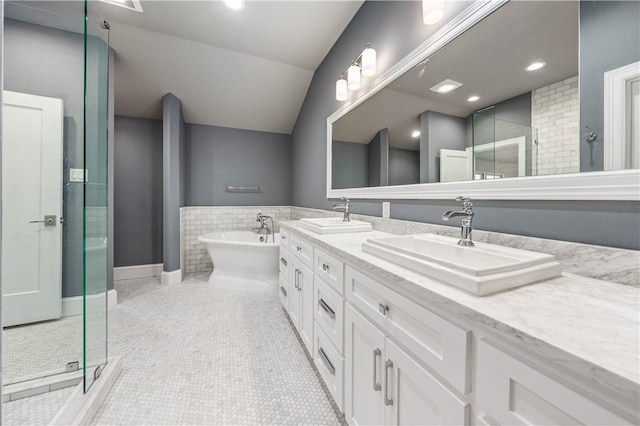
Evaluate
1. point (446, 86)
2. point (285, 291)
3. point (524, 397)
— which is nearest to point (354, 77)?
point (446, 86)

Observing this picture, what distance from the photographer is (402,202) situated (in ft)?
5.78

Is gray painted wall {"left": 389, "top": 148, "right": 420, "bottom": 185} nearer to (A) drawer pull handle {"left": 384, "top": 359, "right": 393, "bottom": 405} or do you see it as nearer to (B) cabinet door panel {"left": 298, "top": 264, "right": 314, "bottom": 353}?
(B) cabinet door panel {"left": 298, "top": 264, "right": 314, "bottom": 353}

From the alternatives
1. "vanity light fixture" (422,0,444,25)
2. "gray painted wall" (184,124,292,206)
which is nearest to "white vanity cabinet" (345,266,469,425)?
"vanity light fixture" (422,0,444,25)

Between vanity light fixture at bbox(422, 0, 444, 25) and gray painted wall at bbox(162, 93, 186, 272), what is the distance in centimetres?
315

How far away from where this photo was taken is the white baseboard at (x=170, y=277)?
3.33 m

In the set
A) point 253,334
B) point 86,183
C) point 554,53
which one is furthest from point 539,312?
point 86,183

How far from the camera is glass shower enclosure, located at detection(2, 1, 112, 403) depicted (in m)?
1.95

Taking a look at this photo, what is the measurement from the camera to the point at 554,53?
3.11ft

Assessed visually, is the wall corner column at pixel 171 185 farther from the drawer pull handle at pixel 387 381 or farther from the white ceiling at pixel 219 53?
the drawer pull handle at pixel 387 381

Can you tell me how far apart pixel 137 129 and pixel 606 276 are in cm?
474

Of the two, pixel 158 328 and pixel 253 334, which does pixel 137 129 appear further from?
pixel 253 334

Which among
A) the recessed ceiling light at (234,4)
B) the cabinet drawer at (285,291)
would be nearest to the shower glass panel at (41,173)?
the recessed ceiling light at (234,4)

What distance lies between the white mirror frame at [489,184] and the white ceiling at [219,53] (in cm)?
112

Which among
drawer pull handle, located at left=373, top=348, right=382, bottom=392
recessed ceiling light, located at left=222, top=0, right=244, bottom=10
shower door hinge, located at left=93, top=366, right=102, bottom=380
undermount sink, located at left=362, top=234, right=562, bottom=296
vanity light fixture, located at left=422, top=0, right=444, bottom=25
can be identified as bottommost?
shower door hinge, located at left=93, top=366, right=102, bottom=380
